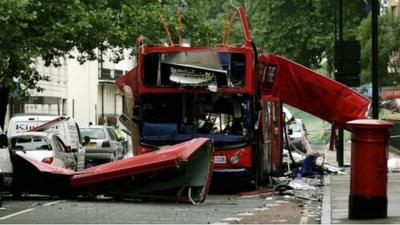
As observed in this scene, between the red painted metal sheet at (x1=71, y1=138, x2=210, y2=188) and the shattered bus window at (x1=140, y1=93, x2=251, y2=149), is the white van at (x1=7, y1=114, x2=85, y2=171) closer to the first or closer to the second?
the shattered bus window at (x1=140, y1=93, x2=251, y2=149)

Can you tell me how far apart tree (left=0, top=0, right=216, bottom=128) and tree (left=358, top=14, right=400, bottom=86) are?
16069 mm

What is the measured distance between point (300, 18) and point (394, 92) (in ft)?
39.3

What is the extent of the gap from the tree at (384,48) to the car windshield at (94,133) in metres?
17.5

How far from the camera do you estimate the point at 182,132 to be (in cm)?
1812

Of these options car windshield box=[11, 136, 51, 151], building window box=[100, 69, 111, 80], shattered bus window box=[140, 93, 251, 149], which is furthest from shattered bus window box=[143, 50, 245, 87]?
building window box=[100, 69, 111, 80]

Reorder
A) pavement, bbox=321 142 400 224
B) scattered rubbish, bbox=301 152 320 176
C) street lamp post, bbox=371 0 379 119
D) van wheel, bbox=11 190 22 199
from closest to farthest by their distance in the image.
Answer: pavement, bbox=321 142 400 224 → van wheel, bbox=11 190 22 199 → street lamp post, bbox=371 0 379 119 → scattered rubbish, bbox=301 152 320 176

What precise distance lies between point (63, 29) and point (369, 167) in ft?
48.5

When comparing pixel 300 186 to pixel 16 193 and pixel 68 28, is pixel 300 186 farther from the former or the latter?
pixel 68 28

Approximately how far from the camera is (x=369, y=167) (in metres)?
11.9

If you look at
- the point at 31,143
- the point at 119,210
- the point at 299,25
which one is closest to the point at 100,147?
the point at 31,143

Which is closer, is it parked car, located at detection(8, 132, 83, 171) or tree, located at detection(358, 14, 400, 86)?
parked car, located at detection(8, 132, 83, 171)

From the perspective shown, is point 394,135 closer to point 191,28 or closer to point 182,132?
point 191,28

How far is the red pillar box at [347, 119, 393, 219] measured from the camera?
39.0 feet

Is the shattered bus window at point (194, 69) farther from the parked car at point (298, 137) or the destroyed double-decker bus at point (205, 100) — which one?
the parked car at point (298, 137)
